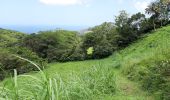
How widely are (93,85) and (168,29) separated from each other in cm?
1192

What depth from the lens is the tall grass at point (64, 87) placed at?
2945 millimetres

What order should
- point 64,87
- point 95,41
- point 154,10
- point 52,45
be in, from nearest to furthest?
point 64,87
point 154,10
point 95,41
point 52,45

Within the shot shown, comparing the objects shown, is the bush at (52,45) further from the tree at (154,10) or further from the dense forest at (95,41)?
the tree at (154,10)

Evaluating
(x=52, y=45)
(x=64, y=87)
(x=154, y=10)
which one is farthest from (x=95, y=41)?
(x=64, y=87)

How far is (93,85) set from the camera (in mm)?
6566

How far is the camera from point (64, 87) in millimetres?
4023

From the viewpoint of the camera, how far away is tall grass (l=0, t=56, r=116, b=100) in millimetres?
2945

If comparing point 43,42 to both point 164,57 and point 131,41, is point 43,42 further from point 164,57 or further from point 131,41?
point 164,57

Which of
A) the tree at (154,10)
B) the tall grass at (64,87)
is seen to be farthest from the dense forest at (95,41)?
the tall grass at (64,87)

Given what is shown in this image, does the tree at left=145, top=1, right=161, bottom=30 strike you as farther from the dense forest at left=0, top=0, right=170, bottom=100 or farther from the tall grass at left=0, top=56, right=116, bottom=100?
the tall grass at left=0, top=56, right=116, bottom=100

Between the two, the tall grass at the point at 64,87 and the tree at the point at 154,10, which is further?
the tree at the point at 154,10

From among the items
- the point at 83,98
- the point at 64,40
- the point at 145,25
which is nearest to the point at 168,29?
the point at 145,25

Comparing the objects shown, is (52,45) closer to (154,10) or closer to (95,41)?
(95,41)

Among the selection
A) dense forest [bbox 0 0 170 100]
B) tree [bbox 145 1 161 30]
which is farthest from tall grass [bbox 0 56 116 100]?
tree [bbox 145 1 161 30]
